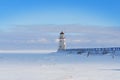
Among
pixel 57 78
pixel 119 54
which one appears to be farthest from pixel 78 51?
pixel 57 78

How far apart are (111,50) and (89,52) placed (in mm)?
7247

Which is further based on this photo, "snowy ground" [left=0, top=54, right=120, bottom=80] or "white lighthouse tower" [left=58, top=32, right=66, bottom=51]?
"white lighthouse tower" [left=58, top=32, right=66, bottom=51]

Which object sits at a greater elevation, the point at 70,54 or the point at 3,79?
the point at 3,79

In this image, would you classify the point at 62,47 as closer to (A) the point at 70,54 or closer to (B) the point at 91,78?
(A) the point at 70,54

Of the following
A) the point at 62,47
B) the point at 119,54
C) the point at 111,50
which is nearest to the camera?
the point at 119,54

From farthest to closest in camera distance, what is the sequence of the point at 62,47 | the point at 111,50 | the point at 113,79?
the point at 62,47, the point at 111,50, the point at 113,79

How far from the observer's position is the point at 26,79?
793 inches

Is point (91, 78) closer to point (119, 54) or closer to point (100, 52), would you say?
point (119, 54)

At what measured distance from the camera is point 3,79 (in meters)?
20.1

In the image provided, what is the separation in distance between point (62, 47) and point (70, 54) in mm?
2429

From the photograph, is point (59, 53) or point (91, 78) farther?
point (59, 53)

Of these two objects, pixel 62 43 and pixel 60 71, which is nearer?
pixel 60 71

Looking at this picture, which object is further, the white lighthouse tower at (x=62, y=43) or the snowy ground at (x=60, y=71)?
the white lighthouse tower at (x=62, y=43)

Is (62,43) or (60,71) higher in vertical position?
(60,71)
